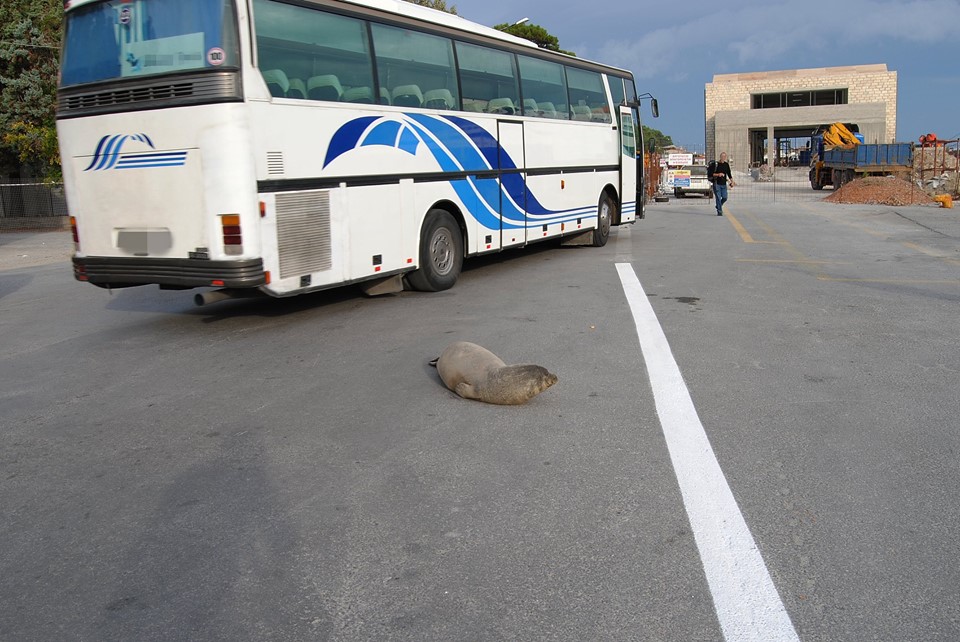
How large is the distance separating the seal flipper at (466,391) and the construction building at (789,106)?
2602 inches

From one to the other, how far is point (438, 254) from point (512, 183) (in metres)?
2.27

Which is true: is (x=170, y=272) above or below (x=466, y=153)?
below

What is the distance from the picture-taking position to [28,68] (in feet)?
97.4

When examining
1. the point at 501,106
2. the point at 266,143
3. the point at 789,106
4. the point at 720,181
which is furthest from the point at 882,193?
the point at 789,106

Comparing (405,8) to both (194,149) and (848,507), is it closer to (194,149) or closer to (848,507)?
(194,149)

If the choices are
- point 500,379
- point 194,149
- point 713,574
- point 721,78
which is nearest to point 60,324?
point 194,149

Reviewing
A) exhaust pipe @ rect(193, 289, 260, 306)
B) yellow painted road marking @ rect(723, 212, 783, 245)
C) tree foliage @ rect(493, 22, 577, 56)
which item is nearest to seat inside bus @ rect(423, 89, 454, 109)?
exhaust pipe @ rect(193, 289, 260, 306)

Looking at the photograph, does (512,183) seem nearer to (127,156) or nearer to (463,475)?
(127,156)

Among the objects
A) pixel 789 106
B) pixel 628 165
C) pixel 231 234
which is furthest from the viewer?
pixel 789 106

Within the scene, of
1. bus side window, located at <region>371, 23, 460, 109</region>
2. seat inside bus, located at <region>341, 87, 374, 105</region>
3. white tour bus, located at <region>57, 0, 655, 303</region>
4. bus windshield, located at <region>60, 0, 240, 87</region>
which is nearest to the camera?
bus windshield, located at <region>60, 0, 240, 87</region>

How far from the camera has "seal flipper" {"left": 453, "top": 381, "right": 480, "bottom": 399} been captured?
6102mm

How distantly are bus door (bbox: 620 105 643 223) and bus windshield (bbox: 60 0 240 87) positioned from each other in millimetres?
10911

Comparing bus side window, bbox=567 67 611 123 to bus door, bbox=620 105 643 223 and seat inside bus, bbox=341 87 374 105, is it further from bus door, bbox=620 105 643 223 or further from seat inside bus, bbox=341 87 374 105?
seat inside bus, bbox=341 87 374 105

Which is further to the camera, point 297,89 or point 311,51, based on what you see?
point 311,51
